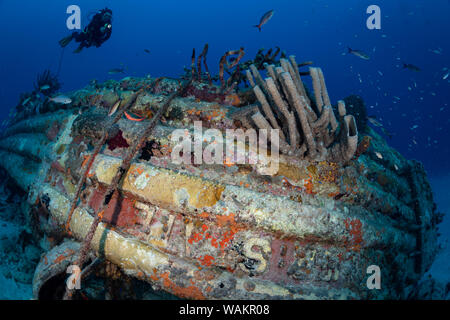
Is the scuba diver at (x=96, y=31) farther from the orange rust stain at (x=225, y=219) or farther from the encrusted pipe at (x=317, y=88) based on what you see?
the orange rust stain at (x=225, y=219)

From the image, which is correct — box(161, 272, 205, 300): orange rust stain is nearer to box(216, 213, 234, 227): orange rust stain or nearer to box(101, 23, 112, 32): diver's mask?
box(216, 213, 234, 227): orange rust stain

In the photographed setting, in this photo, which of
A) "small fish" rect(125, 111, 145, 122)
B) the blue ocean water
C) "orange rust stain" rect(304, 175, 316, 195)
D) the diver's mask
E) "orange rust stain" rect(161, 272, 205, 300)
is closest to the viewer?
"orange rust stain" rect(161, 272, 205, 300)

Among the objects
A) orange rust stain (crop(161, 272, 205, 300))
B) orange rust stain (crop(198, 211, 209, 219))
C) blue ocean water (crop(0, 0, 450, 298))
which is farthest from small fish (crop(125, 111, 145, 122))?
blue ocean water (crop(0, 0, 450, 298))

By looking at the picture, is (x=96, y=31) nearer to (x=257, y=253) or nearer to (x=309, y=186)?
(x=309, y=186)

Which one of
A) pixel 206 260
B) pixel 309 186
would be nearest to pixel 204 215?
pixel 206 260

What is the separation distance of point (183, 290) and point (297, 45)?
437 feet

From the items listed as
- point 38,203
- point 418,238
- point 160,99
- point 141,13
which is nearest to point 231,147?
point 160,99

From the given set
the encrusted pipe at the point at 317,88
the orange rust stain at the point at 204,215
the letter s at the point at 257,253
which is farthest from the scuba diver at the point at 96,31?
the letter s at the point at 257,253

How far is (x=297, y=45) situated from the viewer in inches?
4557

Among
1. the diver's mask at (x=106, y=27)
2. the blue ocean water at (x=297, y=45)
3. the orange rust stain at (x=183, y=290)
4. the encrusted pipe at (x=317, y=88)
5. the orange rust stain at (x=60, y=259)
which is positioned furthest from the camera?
the blue ocean water at (x=297, y=45)

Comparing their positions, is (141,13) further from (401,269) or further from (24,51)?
(401,269)

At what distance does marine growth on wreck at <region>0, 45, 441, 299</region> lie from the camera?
2154 mm

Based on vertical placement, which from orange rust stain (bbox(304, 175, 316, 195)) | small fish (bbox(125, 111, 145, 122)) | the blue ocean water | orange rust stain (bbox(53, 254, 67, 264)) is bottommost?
orange rust stain (bbox(53, 254, 67, 264))

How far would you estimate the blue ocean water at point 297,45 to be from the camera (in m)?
63.6
